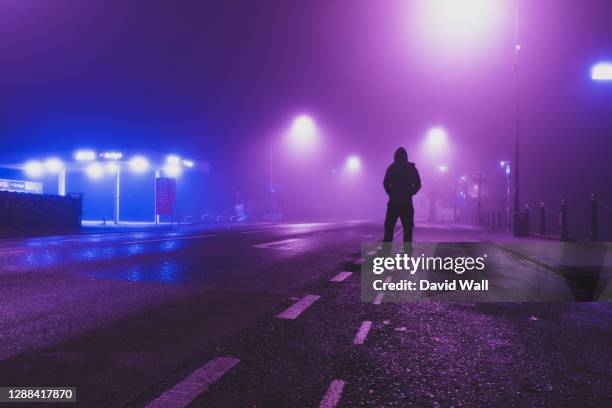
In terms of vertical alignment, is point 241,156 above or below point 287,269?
above

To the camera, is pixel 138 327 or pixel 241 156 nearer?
pixel 138 327

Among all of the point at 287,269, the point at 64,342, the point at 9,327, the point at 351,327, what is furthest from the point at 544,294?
A: the point at 9,327

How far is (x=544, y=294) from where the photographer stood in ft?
20.6

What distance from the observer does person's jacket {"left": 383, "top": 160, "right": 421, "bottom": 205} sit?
882 cm

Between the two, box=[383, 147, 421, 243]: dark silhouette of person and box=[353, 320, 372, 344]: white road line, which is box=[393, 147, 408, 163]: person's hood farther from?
box=[353, 320, 372, 344]: white road line

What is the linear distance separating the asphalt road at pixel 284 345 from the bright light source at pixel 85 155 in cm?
2861

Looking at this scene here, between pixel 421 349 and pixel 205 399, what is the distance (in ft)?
6.10

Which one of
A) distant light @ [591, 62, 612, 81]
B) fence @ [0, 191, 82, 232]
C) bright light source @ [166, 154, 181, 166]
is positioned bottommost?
fence @ [0, 191, 82, 232]

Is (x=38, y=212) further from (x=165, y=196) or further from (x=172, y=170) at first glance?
(x=172, y=170)

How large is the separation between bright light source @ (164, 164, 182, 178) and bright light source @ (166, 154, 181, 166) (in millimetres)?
290

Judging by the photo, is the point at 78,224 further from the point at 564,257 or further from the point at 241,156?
the point at 241,156

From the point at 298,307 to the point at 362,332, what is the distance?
Result: 1118 millimetres

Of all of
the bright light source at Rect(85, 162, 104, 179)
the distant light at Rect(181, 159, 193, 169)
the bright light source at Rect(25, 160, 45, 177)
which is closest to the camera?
the bright light source at Rect(25, 160, 45, 177)

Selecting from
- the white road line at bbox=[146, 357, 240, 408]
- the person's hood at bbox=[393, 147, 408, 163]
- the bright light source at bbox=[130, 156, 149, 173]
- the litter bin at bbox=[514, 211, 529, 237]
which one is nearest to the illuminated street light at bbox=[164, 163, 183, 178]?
the bright light source at bbox=[130, 156, 149, 173]
